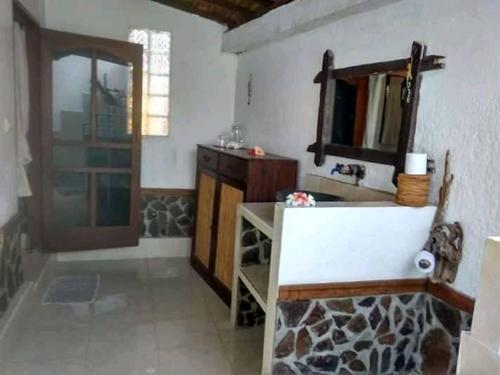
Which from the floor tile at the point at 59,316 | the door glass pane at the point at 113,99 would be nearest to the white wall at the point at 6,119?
the floor tile at the point at 59,316

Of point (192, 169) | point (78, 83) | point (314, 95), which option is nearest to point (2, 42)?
point (78, 83)

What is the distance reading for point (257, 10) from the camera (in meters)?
3.38

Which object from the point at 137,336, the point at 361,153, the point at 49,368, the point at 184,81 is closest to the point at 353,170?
the point at 361,153

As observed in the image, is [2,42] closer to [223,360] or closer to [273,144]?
[273,144]

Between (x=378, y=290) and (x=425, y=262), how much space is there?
0.25 metres

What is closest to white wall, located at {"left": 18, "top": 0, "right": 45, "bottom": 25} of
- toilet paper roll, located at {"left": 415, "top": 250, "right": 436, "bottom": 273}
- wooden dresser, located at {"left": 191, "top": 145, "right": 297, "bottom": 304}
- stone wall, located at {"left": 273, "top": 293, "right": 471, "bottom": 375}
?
wooden dresser, located at {"left": 191, "top": 145, "right": 297, "bottom": 304}

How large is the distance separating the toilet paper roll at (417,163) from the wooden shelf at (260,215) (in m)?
0.72

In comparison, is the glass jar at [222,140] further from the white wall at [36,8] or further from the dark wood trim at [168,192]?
the white wall at [36,8]

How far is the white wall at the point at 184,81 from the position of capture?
12.4 ft

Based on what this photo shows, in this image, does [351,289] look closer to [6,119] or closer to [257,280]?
[257,280]

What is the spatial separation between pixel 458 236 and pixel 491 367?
1303 mm

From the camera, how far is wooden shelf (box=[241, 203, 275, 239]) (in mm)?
2145

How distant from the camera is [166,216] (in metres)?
4.19

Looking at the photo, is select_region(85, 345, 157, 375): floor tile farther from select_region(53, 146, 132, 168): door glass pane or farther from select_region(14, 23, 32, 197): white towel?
select_region(53, 146, 132, 168): door glass pane
